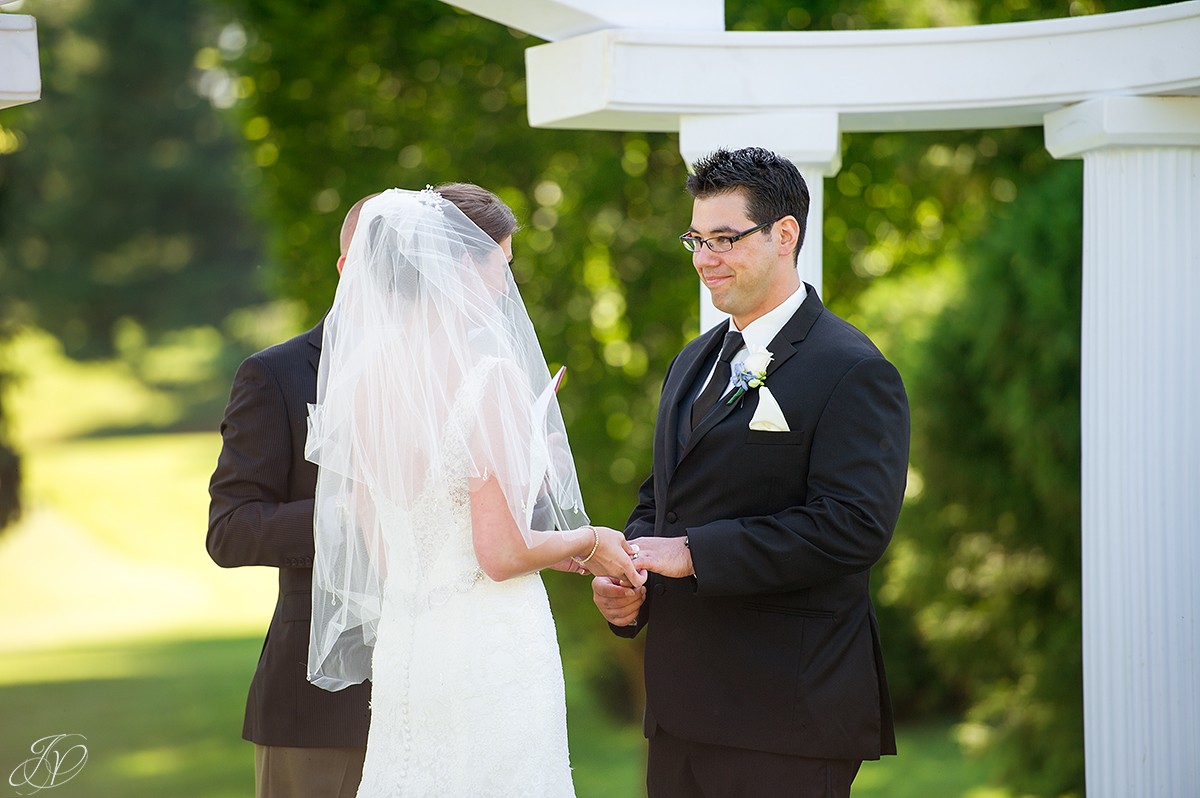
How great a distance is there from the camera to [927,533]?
632 centimetres

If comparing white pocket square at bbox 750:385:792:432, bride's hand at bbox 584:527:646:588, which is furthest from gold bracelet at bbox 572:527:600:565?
white pocket square at bbox 750:385:792:432

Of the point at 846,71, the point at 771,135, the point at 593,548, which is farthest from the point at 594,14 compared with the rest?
the point at 593,548

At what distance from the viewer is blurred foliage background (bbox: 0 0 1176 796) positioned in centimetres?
577

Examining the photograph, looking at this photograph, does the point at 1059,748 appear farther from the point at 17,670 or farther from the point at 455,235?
the point at 17,670

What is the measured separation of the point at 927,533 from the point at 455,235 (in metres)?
4.23

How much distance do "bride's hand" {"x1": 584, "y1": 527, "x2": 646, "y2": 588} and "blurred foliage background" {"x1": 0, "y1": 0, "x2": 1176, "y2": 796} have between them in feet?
10.8

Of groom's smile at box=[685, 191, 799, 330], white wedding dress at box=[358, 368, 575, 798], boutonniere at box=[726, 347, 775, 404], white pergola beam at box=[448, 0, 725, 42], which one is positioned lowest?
white wedding dress at box=[358, 368, 575, 798]

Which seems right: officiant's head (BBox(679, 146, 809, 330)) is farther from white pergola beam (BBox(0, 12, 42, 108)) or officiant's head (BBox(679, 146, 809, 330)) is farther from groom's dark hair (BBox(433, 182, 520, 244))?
white pergola beam (BBox(0, 12, 42, 108))

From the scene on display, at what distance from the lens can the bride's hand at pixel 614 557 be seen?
2764 mm

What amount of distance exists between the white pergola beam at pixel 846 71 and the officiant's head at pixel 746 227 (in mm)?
805

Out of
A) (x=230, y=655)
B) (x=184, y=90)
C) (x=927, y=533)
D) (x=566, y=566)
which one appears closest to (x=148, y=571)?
(x=230, y=655)

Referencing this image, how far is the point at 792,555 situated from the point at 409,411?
89 cm

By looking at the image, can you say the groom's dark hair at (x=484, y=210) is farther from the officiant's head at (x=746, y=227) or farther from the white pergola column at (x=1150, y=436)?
the white pergola column at (x=1150, y=436)

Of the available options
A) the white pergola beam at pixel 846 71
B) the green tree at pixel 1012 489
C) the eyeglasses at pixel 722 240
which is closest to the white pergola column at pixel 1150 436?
the white pergola beam at pixel 846 71
